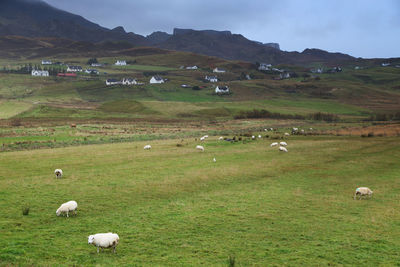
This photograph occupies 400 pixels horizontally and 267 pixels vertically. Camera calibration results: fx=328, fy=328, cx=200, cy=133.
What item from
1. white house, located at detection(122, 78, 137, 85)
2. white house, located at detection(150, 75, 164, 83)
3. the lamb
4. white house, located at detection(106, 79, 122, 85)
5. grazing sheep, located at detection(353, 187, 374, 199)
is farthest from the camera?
white house, located at detection(150, 75, 164, 83)

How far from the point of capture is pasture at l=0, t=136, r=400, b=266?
15.4m

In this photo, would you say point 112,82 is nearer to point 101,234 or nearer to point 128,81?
point 128,81

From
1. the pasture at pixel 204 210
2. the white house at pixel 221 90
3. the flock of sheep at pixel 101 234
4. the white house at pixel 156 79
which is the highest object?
the white house at pixel 156 79

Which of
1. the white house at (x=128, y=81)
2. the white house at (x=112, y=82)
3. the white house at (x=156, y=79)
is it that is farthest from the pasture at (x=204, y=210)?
the white house at (x=156, y=79)

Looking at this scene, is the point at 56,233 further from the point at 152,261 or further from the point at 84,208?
the point at 152,261

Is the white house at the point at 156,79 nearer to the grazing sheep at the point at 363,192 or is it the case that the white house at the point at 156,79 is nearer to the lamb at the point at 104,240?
the grazing sheep at the point at 363,192

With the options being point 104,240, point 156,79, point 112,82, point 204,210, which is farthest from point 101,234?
point 156,79

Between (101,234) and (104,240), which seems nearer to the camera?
(104,240)

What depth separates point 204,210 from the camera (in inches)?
864

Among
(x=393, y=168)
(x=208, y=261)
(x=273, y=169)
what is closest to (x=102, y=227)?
(x=208, y=261)

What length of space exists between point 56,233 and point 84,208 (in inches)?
176

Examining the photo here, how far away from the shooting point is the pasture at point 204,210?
15375mm

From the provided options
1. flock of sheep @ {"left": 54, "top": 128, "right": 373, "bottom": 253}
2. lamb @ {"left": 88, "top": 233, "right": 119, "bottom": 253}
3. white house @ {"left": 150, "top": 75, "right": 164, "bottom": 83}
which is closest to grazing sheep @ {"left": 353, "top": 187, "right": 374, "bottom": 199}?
flock of sheep @ {"left": 54, "top": 128, "right": 373, "bottom": 253}

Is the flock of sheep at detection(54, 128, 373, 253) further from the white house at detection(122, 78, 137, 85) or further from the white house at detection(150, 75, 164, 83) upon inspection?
the white house at detection(150, 75, 164, 83)
